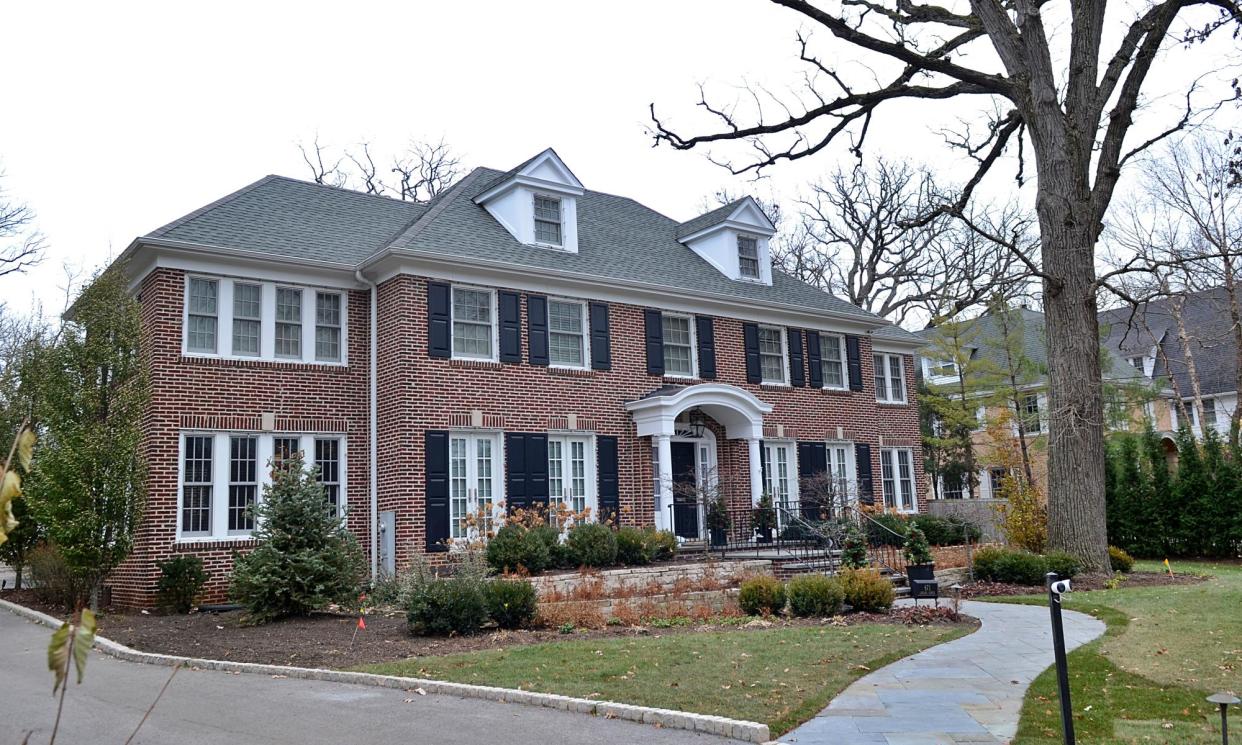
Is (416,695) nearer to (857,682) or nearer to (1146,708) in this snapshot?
(857,682)

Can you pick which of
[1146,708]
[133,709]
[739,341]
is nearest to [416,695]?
[133,709]

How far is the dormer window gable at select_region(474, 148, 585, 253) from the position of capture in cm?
1891

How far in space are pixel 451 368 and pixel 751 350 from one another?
7.45m

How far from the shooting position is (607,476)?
18.1m

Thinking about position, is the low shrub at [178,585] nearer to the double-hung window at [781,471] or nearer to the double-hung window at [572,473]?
the double-hung window at [572,473]

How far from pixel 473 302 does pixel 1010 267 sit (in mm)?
23471

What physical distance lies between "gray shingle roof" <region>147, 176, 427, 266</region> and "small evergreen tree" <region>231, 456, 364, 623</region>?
475 centimetres

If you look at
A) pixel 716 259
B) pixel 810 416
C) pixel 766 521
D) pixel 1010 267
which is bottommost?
pixel 766 521

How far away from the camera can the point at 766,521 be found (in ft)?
62.3

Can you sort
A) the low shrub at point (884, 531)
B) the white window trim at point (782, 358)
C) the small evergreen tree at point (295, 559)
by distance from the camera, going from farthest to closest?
1. the white window trim at point (782, 358)
2. the low shrub at point (884, 531)
3. the small evergreen tree at point (295, 559)

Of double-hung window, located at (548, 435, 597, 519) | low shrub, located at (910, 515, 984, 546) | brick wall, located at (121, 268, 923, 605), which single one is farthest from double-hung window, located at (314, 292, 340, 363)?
low shrub, located at (910, 515, 984, 546)

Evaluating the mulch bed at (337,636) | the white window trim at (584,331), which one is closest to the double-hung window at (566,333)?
the white window trim at (584,331)

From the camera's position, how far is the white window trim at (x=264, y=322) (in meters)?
15.5

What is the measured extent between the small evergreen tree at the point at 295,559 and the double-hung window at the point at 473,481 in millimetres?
2843
